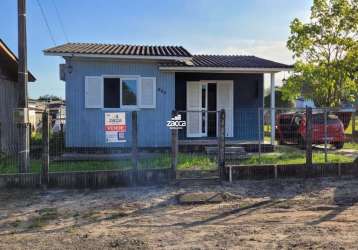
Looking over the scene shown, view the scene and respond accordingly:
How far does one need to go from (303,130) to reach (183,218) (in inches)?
310

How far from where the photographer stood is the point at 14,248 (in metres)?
5.61

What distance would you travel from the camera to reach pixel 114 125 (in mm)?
9883

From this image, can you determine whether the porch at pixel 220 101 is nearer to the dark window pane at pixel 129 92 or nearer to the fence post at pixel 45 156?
the dark window pane at pixel 129 92

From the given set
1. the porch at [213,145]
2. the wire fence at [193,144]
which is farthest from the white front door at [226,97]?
the porch at [213,145]

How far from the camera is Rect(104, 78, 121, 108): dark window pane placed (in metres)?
14.7

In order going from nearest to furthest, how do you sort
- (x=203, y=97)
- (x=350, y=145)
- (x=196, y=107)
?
(x=350, y=145)
(x=196, y=107)
(x=203, y=97)

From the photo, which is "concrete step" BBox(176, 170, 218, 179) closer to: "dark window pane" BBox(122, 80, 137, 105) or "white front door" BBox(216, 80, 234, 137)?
"dark window pane" BBox(122, 80, 137, 105)

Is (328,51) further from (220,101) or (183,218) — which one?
(183,218)

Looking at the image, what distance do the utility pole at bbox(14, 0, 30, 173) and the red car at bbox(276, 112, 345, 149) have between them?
8346 mm

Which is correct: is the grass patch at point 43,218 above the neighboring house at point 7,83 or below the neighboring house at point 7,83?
below

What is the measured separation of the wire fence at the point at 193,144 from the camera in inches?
430

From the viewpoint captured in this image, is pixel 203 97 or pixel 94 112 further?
pixel 203 97

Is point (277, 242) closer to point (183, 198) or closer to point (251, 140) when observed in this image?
point (183, 198)

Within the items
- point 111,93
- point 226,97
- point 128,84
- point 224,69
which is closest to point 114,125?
point 111,93
